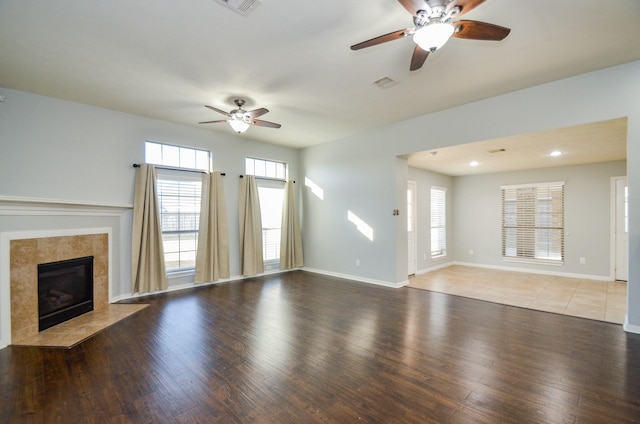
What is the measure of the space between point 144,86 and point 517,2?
13.6ft

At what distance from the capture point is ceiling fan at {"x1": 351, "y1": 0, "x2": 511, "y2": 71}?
1.97 meters

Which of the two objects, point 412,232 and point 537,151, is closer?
point 537,151

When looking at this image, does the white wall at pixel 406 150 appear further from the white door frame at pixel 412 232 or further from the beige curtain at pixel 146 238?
the beige curtain at pixel 146 238

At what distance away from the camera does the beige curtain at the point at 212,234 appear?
5453mm

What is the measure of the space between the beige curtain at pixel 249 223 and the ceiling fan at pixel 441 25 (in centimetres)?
433

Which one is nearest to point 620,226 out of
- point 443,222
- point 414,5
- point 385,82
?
point 443,222

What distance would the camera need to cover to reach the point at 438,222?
297 inches

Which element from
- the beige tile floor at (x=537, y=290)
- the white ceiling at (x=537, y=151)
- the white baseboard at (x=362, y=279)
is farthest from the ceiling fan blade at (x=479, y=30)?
the white baseboard at (x=362, y=279)

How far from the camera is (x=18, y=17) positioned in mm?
2438

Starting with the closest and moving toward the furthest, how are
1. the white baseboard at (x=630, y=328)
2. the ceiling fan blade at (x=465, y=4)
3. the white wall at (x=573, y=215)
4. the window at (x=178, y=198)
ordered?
the ceiling fan blade at (x=465, y=4) < the white baseboard at (x=630, y=328) < the window at (x=178, y=198) < the white wall at (x=573, y=215)

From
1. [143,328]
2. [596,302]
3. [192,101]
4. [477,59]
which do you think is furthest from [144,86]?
[596,302]

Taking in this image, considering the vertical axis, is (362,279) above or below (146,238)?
below

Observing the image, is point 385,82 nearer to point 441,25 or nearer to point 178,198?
point 441,25

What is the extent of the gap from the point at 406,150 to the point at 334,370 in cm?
388
